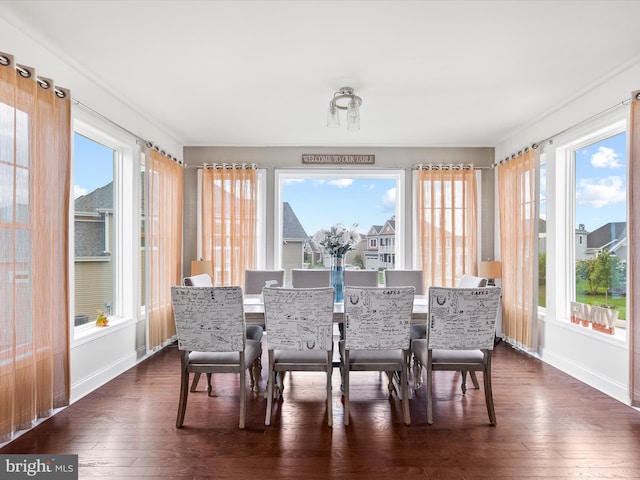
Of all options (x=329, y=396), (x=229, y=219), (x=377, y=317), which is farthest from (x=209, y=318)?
(x=229, y=219)

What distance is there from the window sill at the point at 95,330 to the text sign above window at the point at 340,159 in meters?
3.03

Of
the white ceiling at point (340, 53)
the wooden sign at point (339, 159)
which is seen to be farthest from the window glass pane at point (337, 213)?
the white ceiling at point (340, 53)

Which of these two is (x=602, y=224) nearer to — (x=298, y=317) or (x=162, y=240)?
(x=298, y=317)

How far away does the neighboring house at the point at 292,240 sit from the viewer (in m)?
5.61

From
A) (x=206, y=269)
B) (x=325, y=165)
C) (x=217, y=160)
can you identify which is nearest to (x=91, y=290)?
(x=206, y=269)

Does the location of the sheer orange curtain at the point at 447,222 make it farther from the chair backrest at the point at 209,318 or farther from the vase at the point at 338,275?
the chair backrest at the point at 209,318

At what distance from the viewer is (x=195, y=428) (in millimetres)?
2613

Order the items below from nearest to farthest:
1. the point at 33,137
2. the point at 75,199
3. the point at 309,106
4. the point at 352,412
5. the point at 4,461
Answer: the point at 4,461 < the point at 33,137 < the point at 352,412 < the point at 75,199 < the point at 309,106

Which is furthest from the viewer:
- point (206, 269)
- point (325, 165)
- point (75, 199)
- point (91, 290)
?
point (325, 165)

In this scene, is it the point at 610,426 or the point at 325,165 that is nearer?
the point at 610,426

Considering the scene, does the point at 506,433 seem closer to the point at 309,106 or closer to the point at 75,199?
the point at 309,106

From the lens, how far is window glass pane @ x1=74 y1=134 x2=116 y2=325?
3.45 metres

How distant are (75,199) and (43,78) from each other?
112 cm

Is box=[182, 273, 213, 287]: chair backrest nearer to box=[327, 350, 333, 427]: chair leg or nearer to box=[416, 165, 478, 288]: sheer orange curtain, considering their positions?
box=[327, 350, 333, 427]: chair leg
